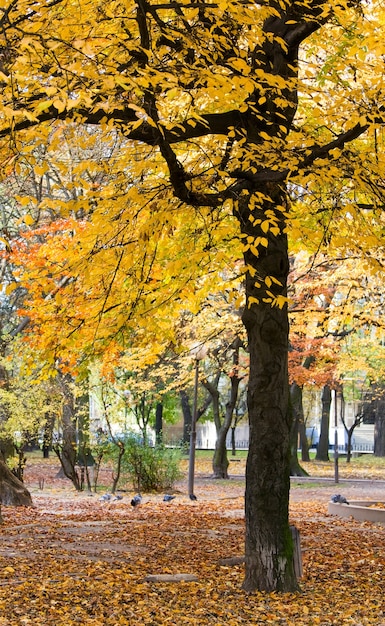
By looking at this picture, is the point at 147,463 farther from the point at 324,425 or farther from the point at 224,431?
the point at 324,425

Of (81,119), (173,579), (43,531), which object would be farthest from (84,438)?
(81,119)

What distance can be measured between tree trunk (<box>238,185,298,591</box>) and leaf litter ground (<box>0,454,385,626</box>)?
0.30m

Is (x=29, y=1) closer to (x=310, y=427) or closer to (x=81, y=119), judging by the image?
(x=81, y=119)

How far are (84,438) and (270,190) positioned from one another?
47.9ft

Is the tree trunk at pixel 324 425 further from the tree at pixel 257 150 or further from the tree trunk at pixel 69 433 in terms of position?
the tree at pixel 257 150

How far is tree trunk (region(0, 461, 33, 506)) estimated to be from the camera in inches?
633

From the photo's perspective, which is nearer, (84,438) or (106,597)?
(106,597)

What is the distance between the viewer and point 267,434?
8094 millimetres

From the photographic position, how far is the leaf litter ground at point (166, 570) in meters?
7.19

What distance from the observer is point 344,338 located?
2348 cm

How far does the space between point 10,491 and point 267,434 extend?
30.7ft

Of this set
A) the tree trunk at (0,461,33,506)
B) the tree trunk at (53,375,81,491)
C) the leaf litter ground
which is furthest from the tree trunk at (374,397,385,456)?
the tree trunk at (0,461,33,506)

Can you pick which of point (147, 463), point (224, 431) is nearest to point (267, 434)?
point (147, 463)

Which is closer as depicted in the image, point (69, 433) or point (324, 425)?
point (69, 433)
